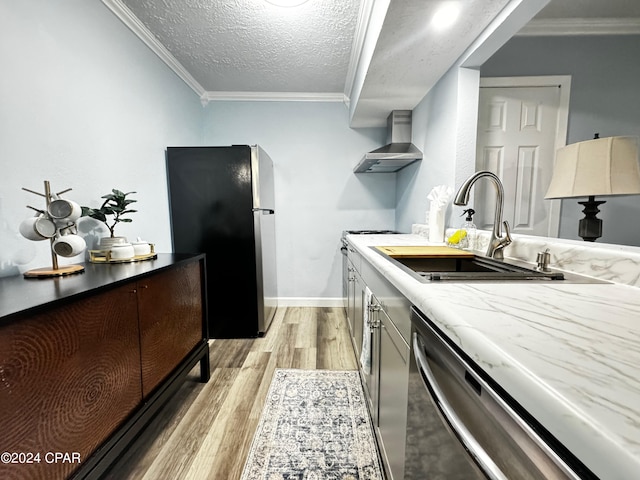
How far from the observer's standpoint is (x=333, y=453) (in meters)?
1.25

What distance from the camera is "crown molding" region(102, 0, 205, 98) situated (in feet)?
5.58

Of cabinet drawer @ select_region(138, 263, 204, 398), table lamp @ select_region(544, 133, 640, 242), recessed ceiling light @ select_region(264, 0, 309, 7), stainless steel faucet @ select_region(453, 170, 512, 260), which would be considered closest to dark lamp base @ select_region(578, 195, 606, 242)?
table lamp @ select_region(544, 133, 640, 242)

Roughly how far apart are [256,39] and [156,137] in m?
1.07

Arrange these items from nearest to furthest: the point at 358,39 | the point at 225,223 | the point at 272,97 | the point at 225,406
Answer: the point at 225,406 → the point at 358,39 → the point at 225,223 → the point at 272,97

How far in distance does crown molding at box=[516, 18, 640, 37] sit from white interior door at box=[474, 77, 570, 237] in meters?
0.35

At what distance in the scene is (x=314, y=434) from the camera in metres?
1.36

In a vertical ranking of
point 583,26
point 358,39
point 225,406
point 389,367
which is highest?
point 583,26

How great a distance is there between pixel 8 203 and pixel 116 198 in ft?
1.34

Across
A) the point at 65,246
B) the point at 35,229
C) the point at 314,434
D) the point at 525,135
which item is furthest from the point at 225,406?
the point at 525,135

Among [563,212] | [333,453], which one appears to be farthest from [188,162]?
[563,212]

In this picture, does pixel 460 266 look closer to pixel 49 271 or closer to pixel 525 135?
pixel 525 135

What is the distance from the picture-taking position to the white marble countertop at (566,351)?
245 millimetres

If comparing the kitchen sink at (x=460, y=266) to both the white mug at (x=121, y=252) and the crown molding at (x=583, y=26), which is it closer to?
the white mug at (x=121, y=252)

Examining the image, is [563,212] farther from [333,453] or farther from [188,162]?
[188,162]
